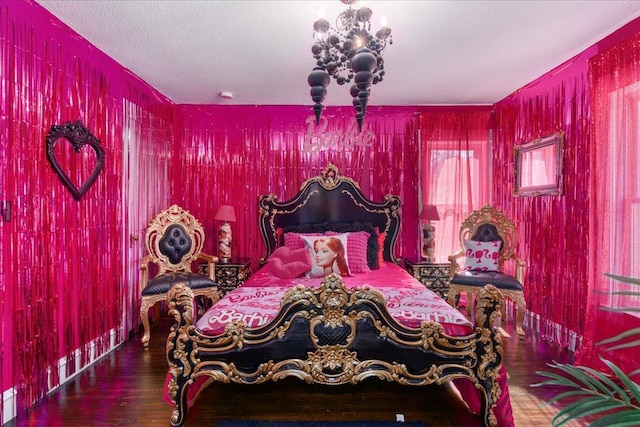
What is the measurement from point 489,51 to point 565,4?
0.76 meters

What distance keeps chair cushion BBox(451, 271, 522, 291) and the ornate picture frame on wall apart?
3.28 feet

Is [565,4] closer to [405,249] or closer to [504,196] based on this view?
[504,196]

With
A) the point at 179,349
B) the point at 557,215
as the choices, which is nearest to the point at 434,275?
the point at 557,215

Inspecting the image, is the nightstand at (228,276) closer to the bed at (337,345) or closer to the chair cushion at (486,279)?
the bed at (337,345)

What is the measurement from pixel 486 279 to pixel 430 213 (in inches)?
40.2

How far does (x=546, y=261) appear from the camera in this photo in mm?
3934

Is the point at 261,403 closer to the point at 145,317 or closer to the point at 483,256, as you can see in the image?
the point at 145,317

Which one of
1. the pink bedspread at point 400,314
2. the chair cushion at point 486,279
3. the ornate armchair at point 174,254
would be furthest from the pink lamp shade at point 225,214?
the chair cushion at point 486,279

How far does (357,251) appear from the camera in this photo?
3.91m

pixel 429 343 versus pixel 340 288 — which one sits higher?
pixel 340 288

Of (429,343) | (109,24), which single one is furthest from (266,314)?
(109,24)

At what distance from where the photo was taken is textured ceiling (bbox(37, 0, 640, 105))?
262 centimetres

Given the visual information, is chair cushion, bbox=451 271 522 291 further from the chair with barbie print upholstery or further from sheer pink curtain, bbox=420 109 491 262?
sheer pink curtain, bbox=420 109 491 262

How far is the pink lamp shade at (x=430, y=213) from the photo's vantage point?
4.54 metres
